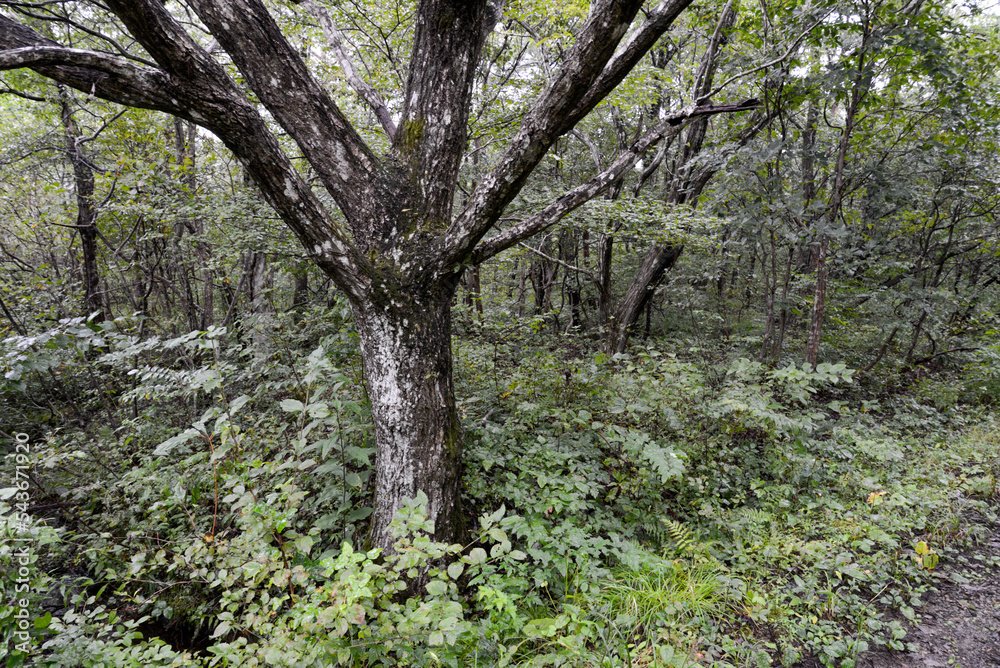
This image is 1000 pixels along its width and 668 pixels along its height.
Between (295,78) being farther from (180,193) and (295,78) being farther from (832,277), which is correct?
(832,277)

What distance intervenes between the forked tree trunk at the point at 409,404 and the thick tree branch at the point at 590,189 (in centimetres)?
51

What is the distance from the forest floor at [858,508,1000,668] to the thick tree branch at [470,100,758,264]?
322cm

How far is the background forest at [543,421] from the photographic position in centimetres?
206

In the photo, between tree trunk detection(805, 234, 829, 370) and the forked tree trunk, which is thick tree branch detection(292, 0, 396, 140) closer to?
the forked tree trunk

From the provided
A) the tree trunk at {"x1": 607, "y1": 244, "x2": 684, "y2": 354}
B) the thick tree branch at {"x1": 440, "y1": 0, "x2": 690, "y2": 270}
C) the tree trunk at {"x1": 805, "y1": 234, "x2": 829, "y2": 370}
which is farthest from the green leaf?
the tree trunk at {"x1": 607, "y1": 244, "x2": 684, "y2": 354}

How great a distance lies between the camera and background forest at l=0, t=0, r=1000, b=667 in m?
2.06

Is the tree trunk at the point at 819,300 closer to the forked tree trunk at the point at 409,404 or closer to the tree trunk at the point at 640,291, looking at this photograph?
the tree trunk at the point at 640,291

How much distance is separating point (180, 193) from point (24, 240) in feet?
17.3

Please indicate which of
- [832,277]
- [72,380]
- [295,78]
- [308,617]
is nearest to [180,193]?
[72,380]

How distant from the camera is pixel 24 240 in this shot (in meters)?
7.75

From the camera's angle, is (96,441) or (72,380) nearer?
(96,441)

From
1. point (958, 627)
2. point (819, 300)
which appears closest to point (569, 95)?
point (958, 627)

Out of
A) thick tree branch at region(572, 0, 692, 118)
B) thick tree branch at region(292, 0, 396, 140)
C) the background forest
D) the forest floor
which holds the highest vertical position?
thick tree branch at region(292, 0, 396, 140)

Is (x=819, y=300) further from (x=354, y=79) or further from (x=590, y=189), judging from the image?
(x=354, y=79)
